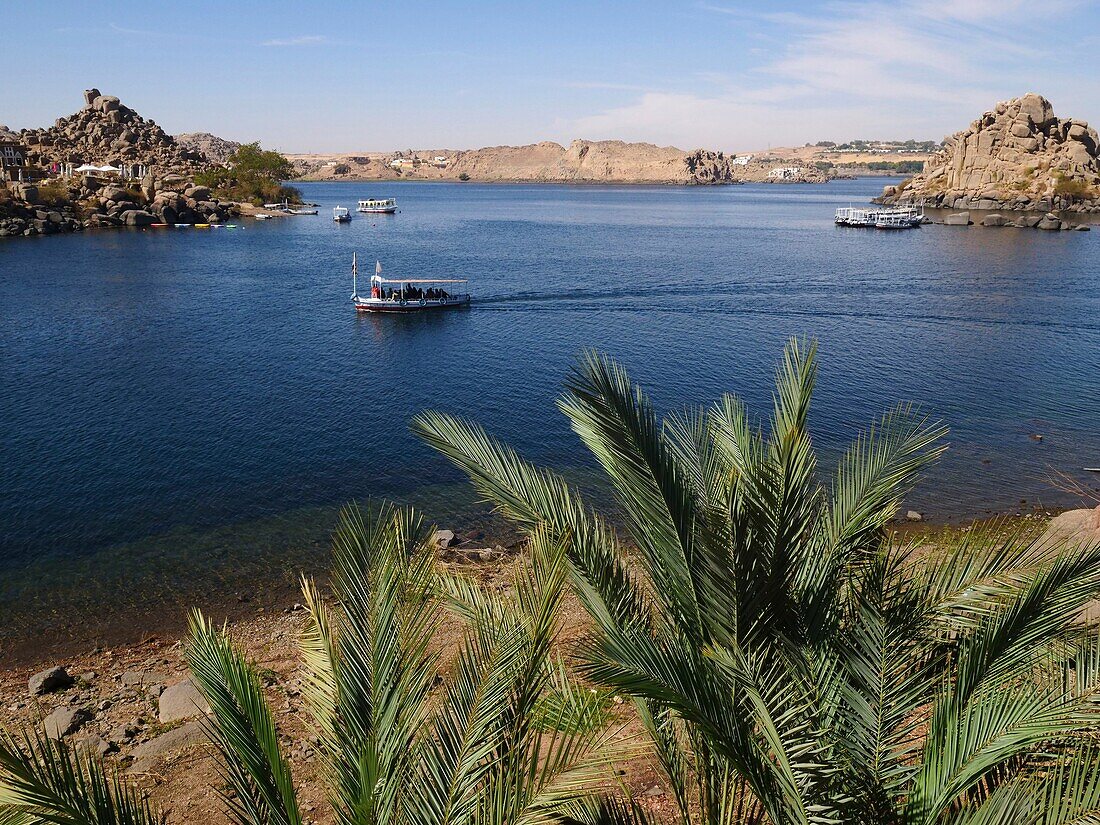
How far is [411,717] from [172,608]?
15.0 m

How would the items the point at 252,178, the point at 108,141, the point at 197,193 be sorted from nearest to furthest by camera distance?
the point at 197,193, the point at 252,178, the point at 108,141

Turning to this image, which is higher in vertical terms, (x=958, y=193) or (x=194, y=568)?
(x=958, y=193)

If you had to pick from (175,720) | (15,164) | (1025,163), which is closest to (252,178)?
(15,164)

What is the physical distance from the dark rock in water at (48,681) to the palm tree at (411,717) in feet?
36.0

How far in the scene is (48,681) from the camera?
48.9ft

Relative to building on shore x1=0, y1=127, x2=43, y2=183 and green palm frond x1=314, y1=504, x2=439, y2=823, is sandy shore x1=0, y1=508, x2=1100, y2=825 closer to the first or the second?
green palm frond x1=314, y1=504, x2=439, y2=823

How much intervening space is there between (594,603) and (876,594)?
2543 millimetres

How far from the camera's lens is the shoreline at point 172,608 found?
56.7 feet

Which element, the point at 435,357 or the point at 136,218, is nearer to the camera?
the point at 435,357

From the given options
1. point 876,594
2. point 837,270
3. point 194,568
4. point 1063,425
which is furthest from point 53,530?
point 837,270

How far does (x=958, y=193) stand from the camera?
131 meters

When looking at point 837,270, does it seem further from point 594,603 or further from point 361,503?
point 594,603

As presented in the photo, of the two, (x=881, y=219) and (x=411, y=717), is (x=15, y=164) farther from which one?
(x=411, y=717)

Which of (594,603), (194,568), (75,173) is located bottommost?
(194,568)
